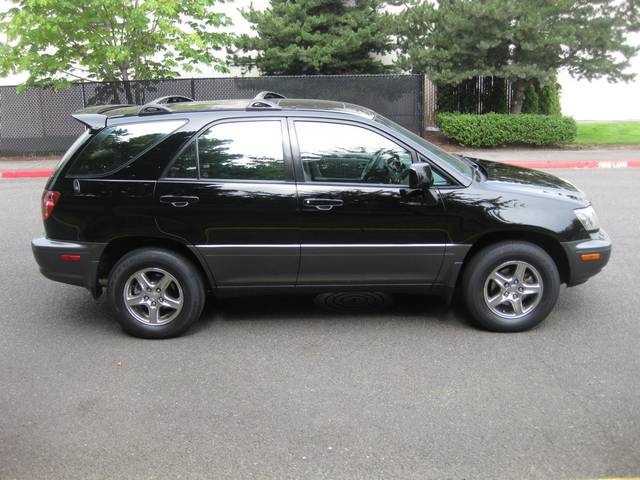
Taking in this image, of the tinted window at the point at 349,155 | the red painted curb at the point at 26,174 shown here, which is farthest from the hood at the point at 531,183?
the red painted curb at the point at 26,174

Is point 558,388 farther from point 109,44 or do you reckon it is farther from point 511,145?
point 109,44

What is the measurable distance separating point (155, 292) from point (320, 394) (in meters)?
1.60

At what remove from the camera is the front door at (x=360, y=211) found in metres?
4.92

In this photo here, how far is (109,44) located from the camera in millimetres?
17469

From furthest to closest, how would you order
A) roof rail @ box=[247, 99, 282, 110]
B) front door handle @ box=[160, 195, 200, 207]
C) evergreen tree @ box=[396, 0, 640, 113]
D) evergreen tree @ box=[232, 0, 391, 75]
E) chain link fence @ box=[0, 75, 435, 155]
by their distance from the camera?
evergreen tree @ box=[232, 0, 391, 75] < chain link fence @ box=[0, 75, 435, 155] < evergreen tree @ box=[396, 0, 640, 113] < roof rail @ box=[247, 99, 282, 110] < front door handle @ box=[160, 195, 200, 207]

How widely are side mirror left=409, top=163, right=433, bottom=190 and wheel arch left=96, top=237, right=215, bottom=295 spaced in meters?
1.62

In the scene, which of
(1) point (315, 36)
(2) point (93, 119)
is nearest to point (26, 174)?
A: (1) point (315, 36)

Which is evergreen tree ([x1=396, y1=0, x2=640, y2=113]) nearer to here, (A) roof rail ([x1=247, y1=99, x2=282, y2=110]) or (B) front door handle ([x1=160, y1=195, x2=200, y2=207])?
(A) roof rail ([x1=247, y1=99, x2=282, y2=110])

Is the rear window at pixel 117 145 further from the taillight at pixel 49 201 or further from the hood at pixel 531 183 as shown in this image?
the hood at pixel 531 183

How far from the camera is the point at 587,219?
5066mm

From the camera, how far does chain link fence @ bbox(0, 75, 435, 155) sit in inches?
711

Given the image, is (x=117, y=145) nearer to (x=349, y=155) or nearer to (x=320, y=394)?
(x=349, y=155)

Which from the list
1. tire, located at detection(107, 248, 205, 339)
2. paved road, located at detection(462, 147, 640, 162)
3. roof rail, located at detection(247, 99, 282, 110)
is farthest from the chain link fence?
tire, located at detection(107, 248, 205, 339)

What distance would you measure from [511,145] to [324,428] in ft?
51.2
